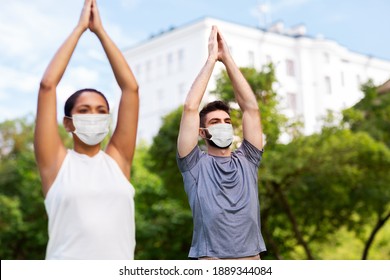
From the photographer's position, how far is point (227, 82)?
53.5ft

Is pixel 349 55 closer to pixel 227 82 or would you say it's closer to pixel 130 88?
pixel 227 82

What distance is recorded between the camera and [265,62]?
39469mm

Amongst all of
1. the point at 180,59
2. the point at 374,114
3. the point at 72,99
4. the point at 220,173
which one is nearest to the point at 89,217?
the point at 72,99

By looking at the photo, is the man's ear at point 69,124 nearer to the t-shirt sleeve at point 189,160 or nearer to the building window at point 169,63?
the t-shirt sleeve at point 189,160

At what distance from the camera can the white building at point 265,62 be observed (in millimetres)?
38375

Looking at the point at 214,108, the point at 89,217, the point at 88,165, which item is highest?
the point at 214,108

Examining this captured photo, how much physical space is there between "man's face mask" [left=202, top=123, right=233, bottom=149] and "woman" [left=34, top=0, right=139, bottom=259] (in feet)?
2.07

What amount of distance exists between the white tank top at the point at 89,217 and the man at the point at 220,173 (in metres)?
0.59

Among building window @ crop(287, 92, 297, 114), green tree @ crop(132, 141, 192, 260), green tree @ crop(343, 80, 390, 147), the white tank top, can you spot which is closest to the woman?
the white tank top

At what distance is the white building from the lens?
3838cm

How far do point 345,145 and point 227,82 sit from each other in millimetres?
3279

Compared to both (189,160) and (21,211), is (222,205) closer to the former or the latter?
(189,160)

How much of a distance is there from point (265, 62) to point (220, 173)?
35754mm
